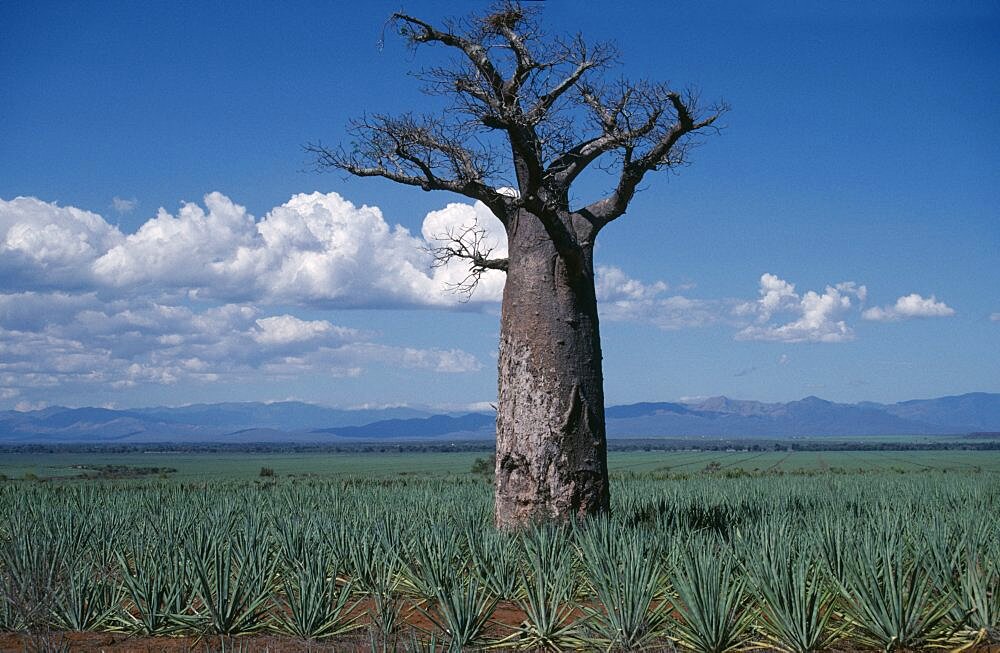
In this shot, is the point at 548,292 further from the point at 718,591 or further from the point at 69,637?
the point at 69,637

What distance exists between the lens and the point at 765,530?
661cm

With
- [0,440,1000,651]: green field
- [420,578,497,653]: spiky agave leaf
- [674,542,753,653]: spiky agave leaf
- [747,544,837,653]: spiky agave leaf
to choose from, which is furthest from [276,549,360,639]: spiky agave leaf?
[747,544,837,653]: spiky agave leaf

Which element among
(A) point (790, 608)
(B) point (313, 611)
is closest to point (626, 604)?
(A) point (790, 608)

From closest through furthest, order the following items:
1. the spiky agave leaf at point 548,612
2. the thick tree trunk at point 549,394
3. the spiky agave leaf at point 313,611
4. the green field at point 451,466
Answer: the spiky agave leaf at point 548,612, the spiky agave leaf at point 313,611, the thick tree trunk at point 549,394, the green field at point 451,466

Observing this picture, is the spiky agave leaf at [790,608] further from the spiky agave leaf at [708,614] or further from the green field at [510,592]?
the spiky agave leaf at [708,614]

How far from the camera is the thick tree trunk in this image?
8.70 meters

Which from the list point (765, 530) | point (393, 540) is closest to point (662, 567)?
point (765, 530)

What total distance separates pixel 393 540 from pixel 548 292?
9.62ft

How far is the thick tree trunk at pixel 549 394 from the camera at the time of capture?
870cm

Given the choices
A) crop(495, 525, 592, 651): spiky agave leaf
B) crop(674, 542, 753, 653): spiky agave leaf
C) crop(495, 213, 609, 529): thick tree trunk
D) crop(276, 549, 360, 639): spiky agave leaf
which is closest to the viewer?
crop(674, 542, 753, 653): spiky agave leaf

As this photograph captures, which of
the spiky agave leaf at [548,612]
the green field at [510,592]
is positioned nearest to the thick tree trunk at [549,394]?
the green field at [510,592]

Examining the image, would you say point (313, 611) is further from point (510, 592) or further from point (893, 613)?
point (893, 613)

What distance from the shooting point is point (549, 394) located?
28.8 ft

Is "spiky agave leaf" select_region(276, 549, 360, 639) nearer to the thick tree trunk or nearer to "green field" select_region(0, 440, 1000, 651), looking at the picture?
"green field" select_region(0, 440, 1000, 651)
